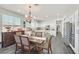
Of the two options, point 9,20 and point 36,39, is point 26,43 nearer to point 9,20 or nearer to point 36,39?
point 36,39

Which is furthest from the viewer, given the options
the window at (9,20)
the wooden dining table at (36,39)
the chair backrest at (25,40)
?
the wooden dining table at (36,39)

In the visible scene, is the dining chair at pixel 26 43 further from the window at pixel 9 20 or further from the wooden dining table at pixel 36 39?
the window at pixel 9 20

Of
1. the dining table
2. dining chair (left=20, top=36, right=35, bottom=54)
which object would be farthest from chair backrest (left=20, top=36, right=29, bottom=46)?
the dining table

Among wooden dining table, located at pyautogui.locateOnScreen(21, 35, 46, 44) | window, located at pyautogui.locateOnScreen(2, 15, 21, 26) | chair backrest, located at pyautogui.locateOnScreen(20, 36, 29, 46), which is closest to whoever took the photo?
window, located at pyautogui.locateOnScreen(2, 15, 21, 26)

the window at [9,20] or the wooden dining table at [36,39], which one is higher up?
the window at [9,20]

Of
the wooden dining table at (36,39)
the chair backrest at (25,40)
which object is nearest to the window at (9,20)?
the chair backrest at (25,40)

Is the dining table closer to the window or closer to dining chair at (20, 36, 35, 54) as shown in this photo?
dining chair at (20, 36, 35, 54)

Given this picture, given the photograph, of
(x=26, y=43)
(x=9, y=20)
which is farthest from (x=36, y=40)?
(x=9, y=20)
